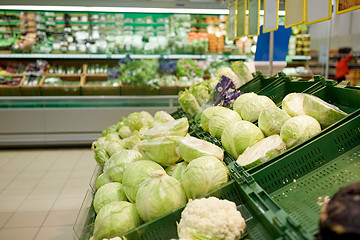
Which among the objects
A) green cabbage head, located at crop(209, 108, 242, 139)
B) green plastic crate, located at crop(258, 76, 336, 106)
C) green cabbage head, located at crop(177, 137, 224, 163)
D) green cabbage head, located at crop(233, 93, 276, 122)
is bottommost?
green cabbage head, located at crop(177, 137, 224, 163)

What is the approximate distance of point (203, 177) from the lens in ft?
4.85

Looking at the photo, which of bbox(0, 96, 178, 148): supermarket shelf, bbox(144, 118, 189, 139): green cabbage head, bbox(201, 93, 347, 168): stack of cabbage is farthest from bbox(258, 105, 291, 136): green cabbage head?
bbox(0, 96, 178, 148): supermarket shelf

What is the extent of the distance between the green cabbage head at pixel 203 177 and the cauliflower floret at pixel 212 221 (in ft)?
0.56

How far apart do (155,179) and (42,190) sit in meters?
3.00

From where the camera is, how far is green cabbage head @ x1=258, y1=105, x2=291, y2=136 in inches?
69.2

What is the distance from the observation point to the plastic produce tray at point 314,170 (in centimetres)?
131

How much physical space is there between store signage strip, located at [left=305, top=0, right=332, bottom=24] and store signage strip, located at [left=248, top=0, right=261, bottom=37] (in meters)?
0.90

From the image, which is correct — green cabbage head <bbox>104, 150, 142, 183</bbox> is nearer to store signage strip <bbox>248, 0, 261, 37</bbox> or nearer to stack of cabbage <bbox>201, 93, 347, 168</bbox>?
stack of cabbage <bbox>201, 93, 347, 168</bbox>

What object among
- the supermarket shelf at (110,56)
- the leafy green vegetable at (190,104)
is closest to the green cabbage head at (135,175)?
the leafy green vegetable at (190,104)

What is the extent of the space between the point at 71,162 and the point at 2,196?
1.32m

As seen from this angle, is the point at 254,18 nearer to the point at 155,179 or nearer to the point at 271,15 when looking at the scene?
the point at 271,15

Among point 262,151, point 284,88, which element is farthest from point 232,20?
point 262,151

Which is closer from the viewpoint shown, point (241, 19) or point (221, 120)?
point (221, 120)

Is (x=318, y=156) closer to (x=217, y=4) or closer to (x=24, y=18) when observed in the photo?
(x=217, y=4)
